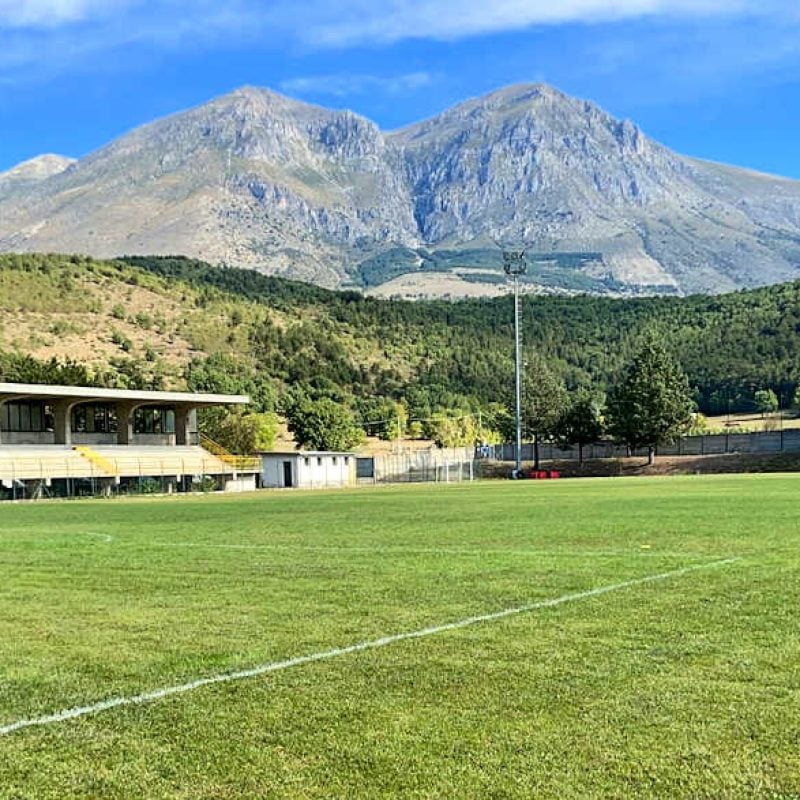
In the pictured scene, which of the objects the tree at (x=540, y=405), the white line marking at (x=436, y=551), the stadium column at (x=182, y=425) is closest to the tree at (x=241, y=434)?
the stadium column at (x=182, y=425)

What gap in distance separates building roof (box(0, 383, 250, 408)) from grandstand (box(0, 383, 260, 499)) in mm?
74

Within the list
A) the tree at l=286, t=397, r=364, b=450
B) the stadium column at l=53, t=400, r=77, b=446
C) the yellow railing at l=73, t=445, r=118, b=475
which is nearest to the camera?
the yellow railing at l=73, t=445, r=118, b=475

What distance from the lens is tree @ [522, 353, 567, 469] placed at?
110 metres

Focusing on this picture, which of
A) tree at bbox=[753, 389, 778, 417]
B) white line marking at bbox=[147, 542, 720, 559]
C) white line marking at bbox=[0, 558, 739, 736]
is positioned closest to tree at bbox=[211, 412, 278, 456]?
tree at bbox=[753, 389, 778, 417]

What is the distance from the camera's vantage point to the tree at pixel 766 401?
15012 cm

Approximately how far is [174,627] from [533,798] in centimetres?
581

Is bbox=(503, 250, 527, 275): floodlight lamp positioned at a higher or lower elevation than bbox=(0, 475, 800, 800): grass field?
higher

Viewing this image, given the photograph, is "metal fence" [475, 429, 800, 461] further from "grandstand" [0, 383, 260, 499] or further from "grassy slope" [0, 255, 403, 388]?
"grassy slope" [0, 255, 403, 388]

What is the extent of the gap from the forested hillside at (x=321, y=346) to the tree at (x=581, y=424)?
15002mm

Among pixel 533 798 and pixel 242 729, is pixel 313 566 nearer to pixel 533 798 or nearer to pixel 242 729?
pixel 242 729

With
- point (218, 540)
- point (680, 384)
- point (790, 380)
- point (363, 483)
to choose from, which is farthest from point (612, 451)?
point (218, 540)

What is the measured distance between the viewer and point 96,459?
73.0 meters

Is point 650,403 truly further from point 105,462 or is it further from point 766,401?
point 766,401

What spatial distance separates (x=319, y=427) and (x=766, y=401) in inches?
2628
